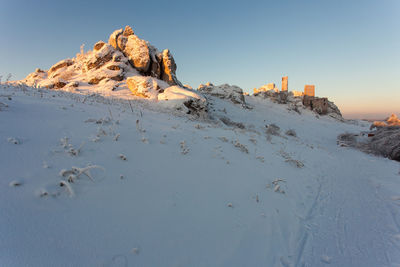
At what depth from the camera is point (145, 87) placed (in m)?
15.2

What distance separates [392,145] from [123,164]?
566 inches

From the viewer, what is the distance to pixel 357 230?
322 centimetres

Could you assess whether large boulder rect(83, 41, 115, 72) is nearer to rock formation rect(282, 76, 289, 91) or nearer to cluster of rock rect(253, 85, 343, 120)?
cluster of rock rect(253, 85, 343, 120)

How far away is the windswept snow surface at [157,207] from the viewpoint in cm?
173

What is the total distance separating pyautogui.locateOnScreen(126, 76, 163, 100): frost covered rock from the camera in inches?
581

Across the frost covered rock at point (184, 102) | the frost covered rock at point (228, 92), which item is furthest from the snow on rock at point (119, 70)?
the frost covered rock at point (228, 92)

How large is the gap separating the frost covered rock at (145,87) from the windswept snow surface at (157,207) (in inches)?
409

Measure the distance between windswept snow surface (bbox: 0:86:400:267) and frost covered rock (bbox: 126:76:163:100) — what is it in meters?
10.4

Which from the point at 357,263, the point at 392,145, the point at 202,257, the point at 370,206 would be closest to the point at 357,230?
the point at 357,263

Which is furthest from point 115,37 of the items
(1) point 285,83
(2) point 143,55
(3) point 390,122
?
(1) point 285,83

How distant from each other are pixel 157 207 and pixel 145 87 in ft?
47.4

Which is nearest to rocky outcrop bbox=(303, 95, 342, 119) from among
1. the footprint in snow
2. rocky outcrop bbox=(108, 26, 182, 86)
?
rocky outcrop bbox=(108, 26, 182, 86)

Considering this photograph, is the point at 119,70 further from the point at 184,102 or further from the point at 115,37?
the point at 184,102

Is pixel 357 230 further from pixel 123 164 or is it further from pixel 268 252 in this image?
pixel 123 164
